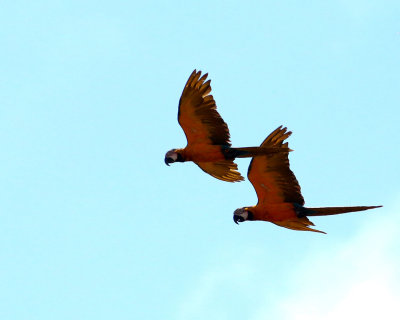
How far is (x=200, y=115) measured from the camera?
78.0ft

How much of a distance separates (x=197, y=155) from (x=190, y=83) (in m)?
2.18

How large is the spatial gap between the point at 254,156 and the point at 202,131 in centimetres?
163

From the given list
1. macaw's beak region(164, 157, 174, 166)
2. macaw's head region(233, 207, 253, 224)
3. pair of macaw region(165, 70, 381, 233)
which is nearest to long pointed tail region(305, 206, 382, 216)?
pair of macaw region(165, 70, 381, 233)

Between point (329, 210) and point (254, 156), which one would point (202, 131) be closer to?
point (254, 156)

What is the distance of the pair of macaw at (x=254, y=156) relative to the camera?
2358 centimetres

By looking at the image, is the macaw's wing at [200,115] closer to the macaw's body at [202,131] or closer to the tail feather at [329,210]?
the macaw's body at [202,131]

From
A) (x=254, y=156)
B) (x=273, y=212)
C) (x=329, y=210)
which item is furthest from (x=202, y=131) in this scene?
(x=329, y=210)

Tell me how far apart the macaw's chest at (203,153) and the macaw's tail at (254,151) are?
450 millimetres

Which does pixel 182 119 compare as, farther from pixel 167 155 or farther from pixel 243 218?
pixel 243 218

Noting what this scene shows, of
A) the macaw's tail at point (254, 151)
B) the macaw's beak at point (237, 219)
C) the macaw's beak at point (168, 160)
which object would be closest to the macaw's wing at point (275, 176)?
the macaw's tail at point (254, 151)

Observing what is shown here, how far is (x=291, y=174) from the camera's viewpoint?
2394 cm

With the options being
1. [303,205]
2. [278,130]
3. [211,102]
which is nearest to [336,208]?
[303,205]

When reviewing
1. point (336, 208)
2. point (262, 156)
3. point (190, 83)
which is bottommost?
point (336, 208)

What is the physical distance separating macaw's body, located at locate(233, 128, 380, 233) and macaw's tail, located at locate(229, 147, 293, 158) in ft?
1.16
